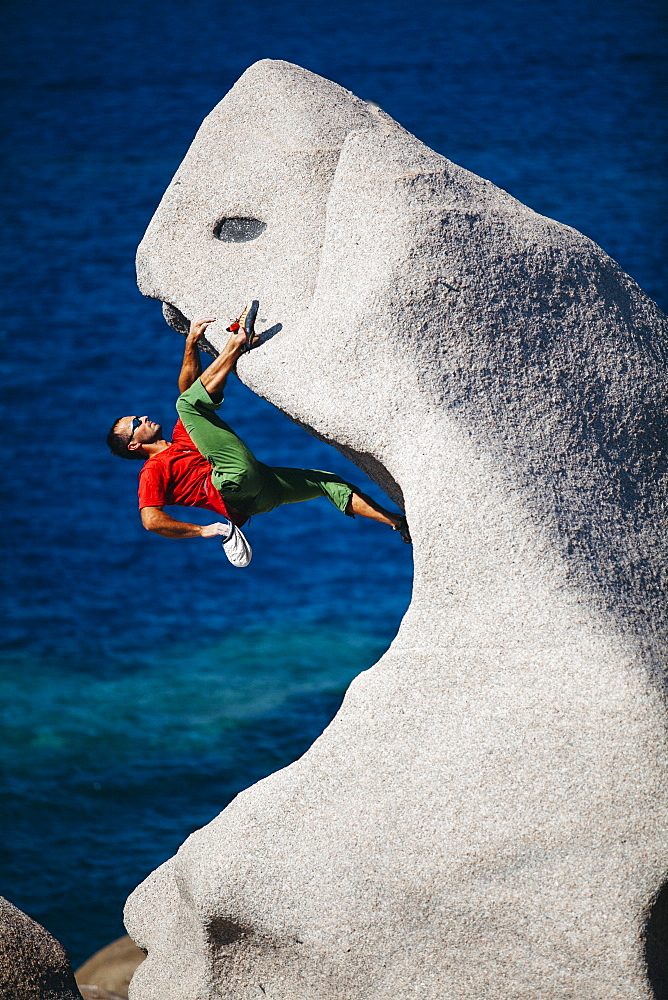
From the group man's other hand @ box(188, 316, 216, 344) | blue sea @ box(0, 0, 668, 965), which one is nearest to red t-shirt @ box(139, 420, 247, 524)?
man's other hand @ box(188, 316, 216, 344)

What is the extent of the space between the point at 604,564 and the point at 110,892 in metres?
6.11

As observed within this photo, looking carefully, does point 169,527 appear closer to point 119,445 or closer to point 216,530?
point 216,530

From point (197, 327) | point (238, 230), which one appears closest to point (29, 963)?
point (197, 327)

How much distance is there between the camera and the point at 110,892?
930 cm

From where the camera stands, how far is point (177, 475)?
5.40 meters

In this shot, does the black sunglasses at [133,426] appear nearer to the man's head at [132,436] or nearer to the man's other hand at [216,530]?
the man's head at [132,436]

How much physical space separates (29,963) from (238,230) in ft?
10.7

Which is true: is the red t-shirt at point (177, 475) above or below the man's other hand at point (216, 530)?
above

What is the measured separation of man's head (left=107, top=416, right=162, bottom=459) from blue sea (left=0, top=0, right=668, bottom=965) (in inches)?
240

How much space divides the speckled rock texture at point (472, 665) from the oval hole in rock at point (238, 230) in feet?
1.64

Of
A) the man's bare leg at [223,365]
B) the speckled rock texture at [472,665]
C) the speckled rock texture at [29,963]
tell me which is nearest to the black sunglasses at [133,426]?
the man's bare leg at [223,365]

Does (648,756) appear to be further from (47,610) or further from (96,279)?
(96,279)

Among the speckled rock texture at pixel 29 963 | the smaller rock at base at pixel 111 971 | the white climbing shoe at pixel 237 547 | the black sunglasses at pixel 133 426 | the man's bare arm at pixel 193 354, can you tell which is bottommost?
the smaller rock at base at pixel 111 971

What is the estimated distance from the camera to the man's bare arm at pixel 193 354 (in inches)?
208
